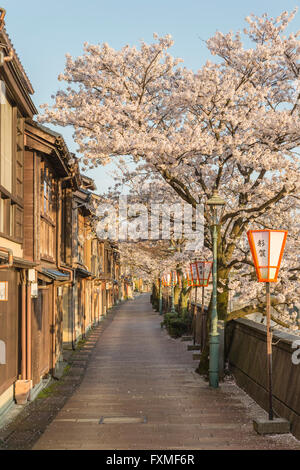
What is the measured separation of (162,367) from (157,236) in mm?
10060

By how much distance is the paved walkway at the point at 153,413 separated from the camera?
9.06 m

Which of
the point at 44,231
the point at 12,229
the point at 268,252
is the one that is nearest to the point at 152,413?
the point at 268,252

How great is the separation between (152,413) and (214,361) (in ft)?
12.9

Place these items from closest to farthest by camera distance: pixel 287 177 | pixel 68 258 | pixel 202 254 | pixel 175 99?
pixel 287 177, pixel 175 99, pixel 68 258, pixel 202 254

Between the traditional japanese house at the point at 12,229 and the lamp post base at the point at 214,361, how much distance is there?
5.21 meters

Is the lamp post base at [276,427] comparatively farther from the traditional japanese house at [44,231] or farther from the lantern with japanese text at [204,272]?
the lantern with japanese text at [204,272]

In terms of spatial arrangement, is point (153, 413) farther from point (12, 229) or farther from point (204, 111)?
point (204, 111)

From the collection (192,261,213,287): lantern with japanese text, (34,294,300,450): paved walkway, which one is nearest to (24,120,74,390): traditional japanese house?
(34,294,300,450): paved walkway

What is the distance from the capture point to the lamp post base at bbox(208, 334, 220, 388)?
14680 millimetres

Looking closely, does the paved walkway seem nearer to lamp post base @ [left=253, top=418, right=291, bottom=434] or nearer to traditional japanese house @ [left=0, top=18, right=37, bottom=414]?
lamp post base @ [left=253, top=418, right=291, bottom=434]

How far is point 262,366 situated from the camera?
1207 centimetres

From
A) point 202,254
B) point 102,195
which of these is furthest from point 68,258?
point 202,254

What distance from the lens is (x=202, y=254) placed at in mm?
27578
